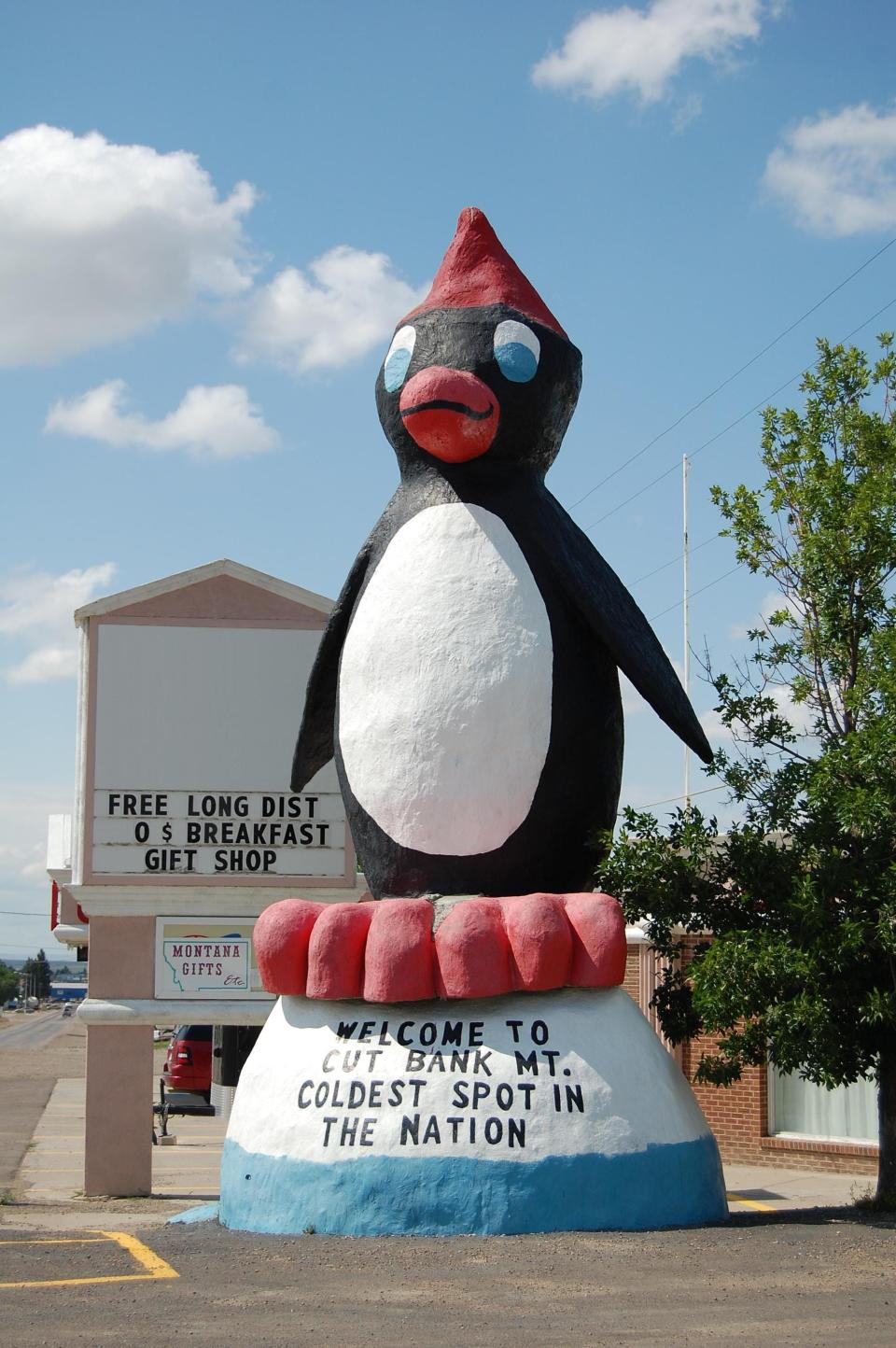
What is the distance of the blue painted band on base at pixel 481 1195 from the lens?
8016mm

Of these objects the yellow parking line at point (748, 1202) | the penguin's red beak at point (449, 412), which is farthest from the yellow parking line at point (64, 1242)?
the yellow parking line at point (748, 1202)

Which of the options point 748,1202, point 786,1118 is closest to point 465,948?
point 748,1202

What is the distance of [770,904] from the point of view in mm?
9383

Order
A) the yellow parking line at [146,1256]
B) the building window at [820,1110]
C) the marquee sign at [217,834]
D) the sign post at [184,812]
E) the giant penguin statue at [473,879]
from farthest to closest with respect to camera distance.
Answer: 1. the building window at [820,1110]
2. the marquee sign at [217,834]
3. the sign post at [184,812]
4. the giant penguin statue at [473,879]
5. the yellow parking line at [146,1256]

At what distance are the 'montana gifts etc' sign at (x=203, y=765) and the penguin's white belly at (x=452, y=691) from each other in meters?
5.66

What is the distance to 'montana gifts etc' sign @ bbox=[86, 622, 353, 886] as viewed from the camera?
14.8 m

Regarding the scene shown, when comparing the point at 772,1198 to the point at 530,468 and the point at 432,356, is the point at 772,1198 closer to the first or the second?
the point at 530,468

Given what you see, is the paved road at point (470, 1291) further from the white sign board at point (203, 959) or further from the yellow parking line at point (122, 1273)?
the white sign board at point (203, 959)

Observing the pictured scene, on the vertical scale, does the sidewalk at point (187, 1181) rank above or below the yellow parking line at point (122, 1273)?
below

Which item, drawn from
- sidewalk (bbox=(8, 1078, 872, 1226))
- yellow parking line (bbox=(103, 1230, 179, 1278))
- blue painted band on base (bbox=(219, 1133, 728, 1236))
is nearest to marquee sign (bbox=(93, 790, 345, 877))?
sidewalk (bbox=(8, 1078, 872, 1226))

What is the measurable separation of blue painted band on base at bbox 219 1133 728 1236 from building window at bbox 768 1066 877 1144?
7178 millimetres

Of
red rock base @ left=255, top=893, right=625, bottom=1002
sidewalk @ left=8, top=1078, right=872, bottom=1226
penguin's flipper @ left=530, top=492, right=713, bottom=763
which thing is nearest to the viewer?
red rock base @ left=255, top=893, right=625, bottom=1002

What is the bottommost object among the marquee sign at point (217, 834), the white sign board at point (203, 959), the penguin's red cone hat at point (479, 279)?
the white sign board at point (203, 959)

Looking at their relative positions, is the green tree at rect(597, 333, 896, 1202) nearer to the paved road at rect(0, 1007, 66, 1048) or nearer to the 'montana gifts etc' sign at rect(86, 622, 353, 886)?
the 'montana gifts etc' sign at rect(86, 622, 353, 886)
